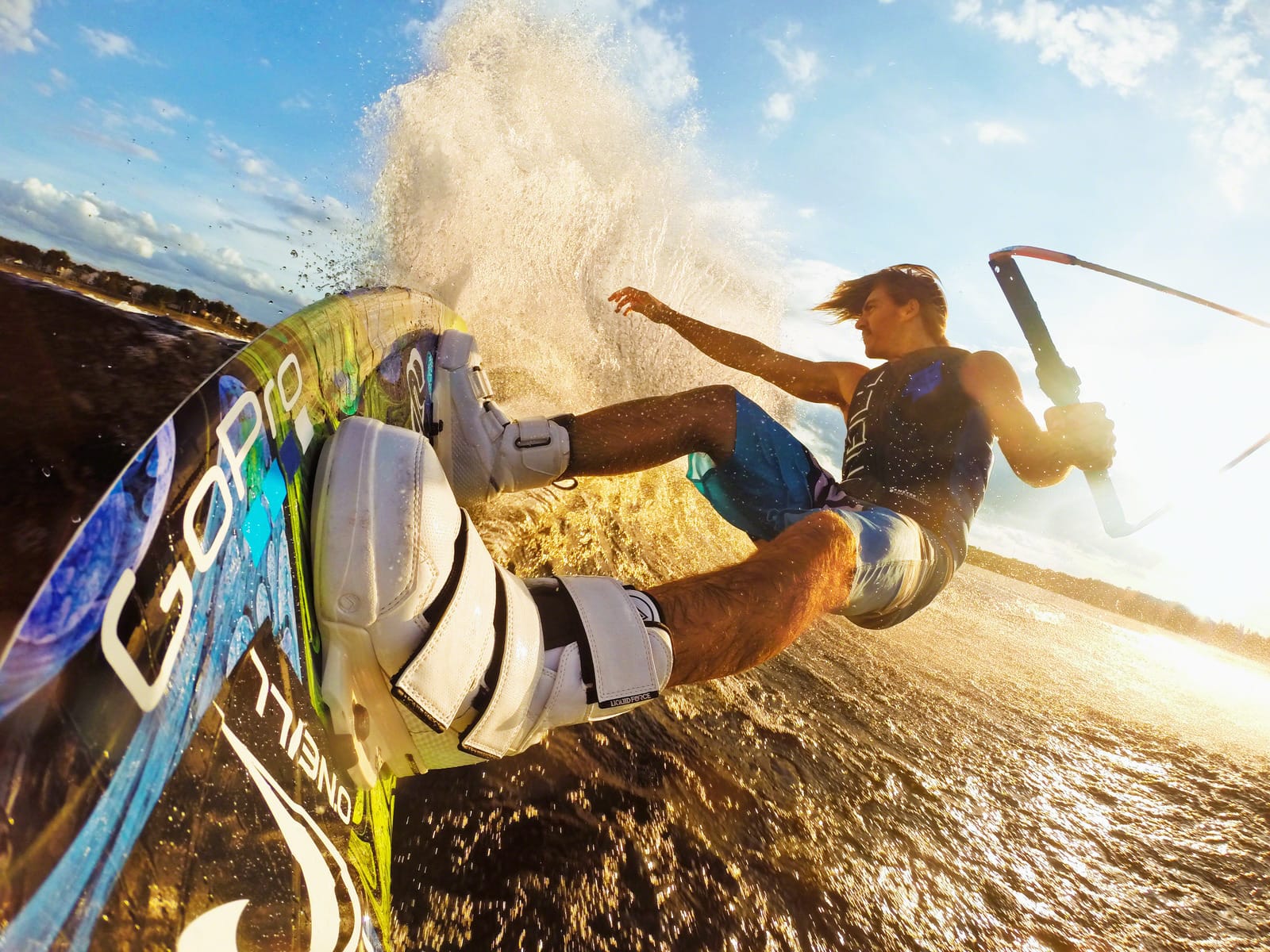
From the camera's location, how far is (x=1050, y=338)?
2.49m

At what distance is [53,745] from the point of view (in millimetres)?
390

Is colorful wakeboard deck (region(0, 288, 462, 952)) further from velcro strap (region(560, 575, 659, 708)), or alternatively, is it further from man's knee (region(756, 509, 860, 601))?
man's knee (region(756, 509, 860, 601))

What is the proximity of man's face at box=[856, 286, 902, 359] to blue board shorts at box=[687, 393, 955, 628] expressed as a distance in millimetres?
1165

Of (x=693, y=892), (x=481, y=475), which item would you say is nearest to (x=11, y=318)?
(x=481, y=475)

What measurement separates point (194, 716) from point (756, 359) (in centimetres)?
281

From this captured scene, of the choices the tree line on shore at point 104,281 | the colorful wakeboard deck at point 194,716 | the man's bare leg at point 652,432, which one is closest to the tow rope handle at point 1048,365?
the man's bare leg at point 652,432

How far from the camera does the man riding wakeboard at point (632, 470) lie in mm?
799

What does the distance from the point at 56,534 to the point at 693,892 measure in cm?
116

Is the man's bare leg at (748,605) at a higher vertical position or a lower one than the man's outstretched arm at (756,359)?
lower

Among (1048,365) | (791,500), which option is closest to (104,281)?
(791,500)

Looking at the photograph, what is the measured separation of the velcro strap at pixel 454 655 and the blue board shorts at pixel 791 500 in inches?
Answer: 47.5

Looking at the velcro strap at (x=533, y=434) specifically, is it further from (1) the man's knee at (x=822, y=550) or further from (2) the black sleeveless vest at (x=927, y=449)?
(2) the black sleeveless vest at (x=927, y=449)

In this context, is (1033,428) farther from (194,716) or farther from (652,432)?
(194,716)

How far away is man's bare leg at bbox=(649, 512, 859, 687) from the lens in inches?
43.8
